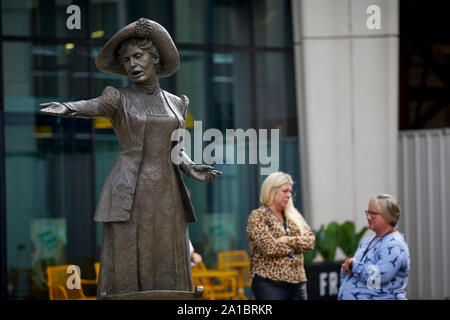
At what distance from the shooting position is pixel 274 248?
5992 millimetres

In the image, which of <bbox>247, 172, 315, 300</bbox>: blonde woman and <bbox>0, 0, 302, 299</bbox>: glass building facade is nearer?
<bbox>247, 172, 315, 300</bbox>: blonde woman

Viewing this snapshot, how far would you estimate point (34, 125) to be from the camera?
33.7 ft

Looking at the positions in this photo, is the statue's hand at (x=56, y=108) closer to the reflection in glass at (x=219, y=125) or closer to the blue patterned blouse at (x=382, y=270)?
the blue patterned blouse at (x=382, y=270)

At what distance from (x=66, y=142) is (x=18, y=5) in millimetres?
1967

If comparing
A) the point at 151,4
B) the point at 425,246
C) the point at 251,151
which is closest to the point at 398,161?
the point at 425,246

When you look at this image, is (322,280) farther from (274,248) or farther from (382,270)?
(382,270)

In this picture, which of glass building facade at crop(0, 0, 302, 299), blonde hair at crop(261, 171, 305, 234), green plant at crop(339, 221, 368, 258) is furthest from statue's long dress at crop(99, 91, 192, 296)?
glass building facade at crop(0, 0, 302, 299)

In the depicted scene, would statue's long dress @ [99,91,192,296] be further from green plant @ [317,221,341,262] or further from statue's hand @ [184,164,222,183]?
green plant @ [317,221,341,262]

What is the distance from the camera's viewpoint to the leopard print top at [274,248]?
6.01 metres

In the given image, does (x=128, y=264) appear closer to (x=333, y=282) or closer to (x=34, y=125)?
(x=333, y=282)

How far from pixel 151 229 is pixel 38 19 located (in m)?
6.72

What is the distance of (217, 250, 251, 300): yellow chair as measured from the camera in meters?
9.78

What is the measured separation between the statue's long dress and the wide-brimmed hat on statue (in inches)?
8.6

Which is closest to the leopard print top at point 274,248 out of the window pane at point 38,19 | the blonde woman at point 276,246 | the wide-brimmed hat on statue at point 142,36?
the blonde woman at point 276,246
